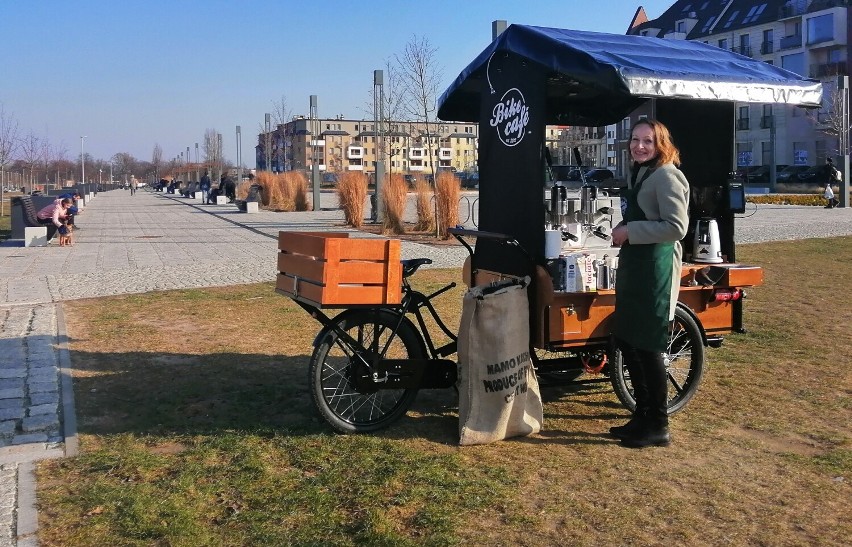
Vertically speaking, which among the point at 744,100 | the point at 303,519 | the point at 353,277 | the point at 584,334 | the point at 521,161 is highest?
the point at 744,100

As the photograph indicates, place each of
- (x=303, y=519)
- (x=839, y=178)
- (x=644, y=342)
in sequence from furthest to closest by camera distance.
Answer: (x=839, y=178) < (x=644, y=342) < (x=303, y=519)

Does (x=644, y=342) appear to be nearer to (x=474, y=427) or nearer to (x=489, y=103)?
(x=474, y=427)

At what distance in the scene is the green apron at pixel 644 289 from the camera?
4.60 m

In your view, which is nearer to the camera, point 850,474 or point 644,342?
point 850,474

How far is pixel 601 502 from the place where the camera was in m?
3.91

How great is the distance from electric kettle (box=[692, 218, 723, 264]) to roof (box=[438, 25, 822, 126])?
3.18ft

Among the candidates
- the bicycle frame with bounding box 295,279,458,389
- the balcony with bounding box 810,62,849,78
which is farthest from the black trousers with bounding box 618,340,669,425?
the balcony with bounding box 810,62,849,78

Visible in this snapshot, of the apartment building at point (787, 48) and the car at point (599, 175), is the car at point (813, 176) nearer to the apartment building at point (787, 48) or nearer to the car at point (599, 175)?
the apartment building at point (787, 48)

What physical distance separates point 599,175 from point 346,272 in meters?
2.06

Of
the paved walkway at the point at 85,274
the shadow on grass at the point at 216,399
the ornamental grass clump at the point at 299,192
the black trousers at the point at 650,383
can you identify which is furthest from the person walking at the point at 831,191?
the black trousers at the point at 650,383

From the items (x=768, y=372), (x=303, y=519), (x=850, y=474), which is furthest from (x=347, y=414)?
(x=768, y=372)

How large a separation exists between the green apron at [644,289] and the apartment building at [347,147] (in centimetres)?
1764

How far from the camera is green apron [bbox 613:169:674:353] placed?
460 centimetres

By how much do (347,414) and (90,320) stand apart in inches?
184
